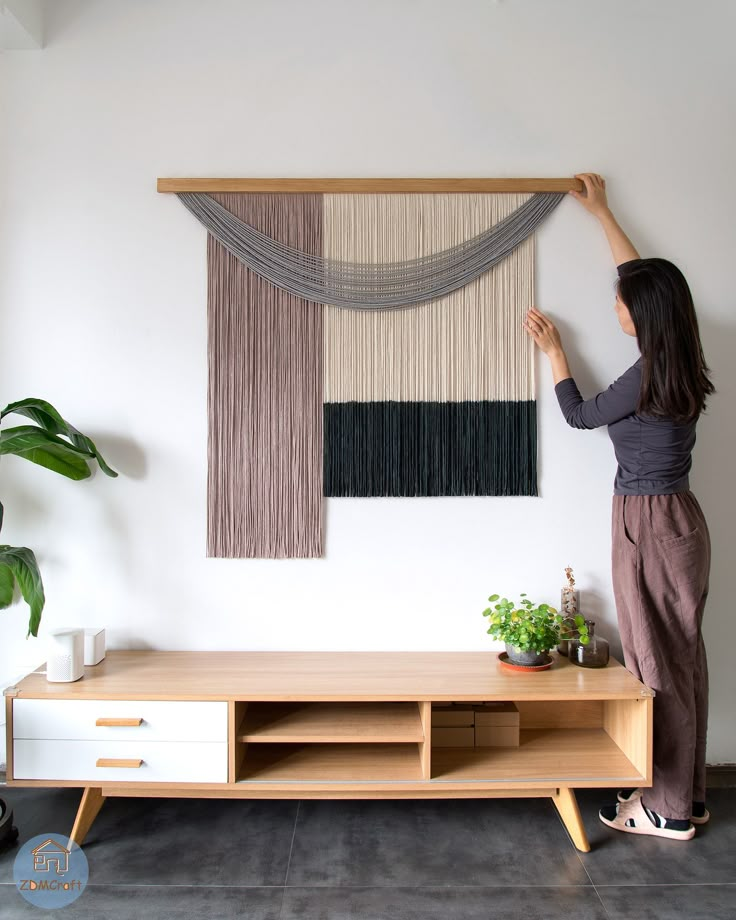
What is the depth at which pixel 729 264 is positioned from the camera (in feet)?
8.04

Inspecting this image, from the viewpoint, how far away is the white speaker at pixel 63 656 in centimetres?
211

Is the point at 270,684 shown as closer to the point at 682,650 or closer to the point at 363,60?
the point at 682,650

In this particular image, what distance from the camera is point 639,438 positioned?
2.21 meters

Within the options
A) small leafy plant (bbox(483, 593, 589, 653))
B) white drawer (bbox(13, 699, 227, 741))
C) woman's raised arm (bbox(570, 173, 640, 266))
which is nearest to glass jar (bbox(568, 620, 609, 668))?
small leafy plant (bbox(483, 593, 589, 653))

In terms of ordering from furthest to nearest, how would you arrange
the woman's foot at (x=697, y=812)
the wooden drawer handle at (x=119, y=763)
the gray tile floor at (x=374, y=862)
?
the woman's foot at (x=697, y=812) < the wooden drawer handle at (x=119, y=763) < the gray tile floor at (x=374, y=862)

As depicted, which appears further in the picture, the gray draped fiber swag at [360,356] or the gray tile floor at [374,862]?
the gray draped fiber swag at [360,356]

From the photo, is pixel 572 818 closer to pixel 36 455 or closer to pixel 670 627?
Result: pixel 670 627

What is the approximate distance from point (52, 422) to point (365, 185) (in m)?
1.34

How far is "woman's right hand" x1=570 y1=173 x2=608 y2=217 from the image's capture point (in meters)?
2.37

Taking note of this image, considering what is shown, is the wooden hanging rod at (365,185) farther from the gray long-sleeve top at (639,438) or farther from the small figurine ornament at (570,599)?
the small figurine ornament at (570,599)

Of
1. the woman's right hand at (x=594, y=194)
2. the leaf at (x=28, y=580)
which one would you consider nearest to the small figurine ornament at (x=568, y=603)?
the woman's right hand at (x=594, y=194)

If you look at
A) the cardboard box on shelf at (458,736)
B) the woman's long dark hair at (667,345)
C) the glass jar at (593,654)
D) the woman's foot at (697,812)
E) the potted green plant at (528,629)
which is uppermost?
the woman's long dark hair at (667,345)

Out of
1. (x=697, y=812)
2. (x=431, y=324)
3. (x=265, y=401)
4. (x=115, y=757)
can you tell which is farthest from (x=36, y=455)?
(x=697, y=812)

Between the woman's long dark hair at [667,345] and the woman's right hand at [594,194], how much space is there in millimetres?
330
